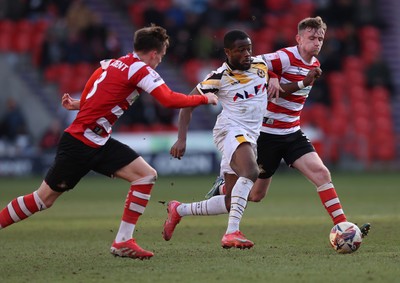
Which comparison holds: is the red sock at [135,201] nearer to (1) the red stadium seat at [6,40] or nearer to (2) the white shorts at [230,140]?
(2) the white shorts at [230,140]

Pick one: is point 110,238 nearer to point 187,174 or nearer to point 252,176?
point 252,176

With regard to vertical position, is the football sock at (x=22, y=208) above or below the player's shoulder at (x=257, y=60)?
below

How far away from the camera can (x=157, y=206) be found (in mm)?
16781

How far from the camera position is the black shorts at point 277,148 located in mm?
10422

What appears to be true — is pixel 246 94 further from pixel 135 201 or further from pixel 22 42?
pixel 22 42

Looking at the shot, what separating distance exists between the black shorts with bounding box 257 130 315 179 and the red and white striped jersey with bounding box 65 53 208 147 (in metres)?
1.90

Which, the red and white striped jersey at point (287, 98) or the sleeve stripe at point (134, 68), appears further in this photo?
the red and white striped jersey at point (287, 98)

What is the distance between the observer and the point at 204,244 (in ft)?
34.5

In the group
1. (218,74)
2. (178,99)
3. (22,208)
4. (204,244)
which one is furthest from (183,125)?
(22,208)

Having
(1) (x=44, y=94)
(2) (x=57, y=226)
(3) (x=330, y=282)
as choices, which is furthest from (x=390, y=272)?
(1) (x=44, y=94)

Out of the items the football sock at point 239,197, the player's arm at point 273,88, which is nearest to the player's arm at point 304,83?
the player's arm at point 273,88

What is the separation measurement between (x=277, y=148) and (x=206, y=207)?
108 centimetres

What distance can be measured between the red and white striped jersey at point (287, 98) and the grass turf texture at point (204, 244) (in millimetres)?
1270

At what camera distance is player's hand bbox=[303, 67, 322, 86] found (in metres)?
9.84
